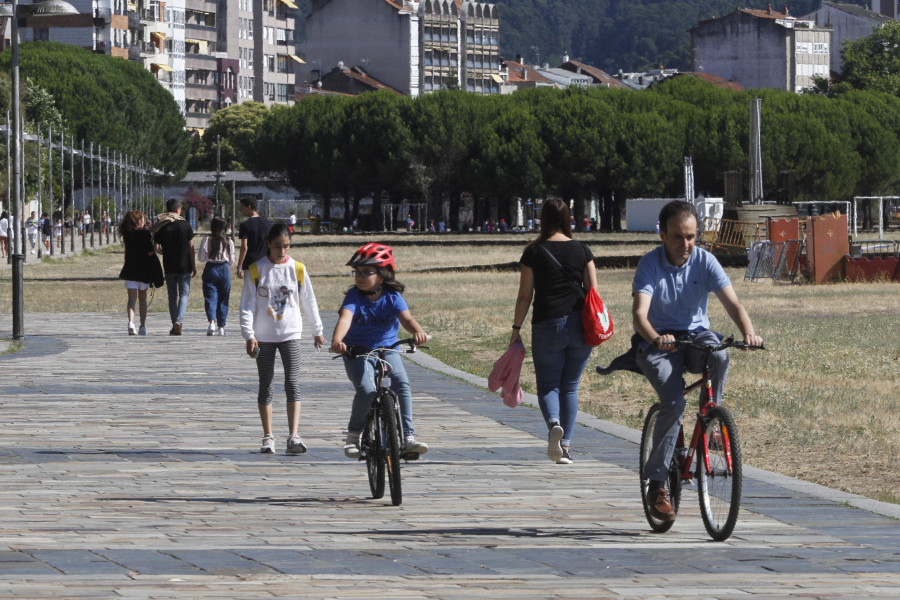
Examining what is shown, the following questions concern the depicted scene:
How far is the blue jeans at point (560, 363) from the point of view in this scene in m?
10.0

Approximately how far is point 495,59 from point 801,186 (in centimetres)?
9743

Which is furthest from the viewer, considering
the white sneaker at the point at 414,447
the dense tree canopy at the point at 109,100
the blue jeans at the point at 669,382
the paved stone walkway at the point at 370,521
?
the dense tree canopy at the point at 109,100

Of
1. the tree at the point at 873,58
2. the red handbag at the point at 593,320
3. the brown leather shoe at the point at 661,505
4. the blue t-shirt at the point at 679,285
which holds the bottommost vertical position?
the brown leather shoe at the point at 661,505

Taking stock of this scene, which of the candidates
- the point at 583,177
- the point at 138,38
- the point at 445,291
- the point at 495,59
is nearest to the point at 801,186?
the point at 583,177

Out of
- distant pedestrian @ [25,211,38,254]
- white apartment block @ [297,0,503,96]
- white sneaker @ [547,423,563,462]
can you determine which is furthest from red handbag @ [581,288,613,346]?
white apartment block @ [297,0,503,96]

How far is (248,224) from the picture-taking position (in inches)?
774

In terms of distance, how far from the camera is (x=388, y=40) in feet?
547

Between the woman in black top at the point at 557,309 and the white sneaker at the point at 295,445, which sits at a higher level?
the woman in black top at the point at 557,309

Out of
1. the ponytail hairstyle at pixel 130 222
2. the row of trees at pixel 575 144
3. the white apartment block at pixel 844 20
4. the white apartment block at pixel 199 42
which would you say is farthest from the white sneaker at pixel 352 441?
the white apartment block at pixel 844 20

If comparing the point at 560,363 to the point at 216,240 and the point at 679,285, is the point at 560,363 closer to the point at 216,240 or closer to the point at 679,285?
the point at 679,285

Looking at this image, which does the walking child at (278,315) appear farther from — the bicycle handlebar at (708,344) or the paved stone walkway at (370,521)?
the bicycle handlebar at (708,344)

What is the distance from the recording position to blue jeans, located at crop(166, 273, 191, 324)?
2119 cm

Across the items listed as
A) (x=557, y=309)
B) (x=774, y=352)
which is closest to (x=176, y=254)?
(x=774, y=352)

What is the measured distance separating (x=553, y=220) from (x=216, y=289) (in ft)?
38.3
